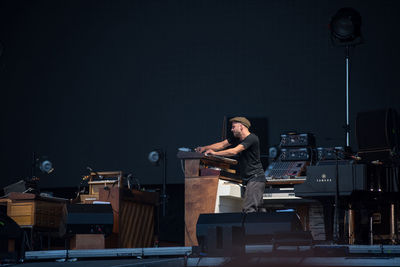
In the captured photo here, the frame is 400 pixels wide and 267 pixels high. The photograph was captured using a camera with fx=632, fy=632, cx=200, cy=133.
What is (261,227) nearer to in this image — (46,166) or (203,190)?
(203,190)

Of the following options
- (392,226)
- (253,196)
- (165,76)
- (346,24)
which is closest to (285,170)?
(253,196)

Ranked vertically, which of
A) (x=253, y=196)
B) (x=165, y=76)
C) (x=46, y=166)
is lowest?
(x=253, y=196)

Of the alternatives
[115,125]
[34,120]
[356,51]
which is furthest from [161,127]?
[356,51]

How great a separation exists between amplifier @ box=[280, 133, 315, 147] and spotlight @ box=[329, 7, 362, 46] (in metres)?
1.45

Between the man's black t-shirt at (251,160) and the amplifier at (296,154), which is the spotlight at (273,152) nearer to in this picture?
the amplifier at (296,154)

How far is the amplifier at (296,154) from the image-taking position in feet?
24.8

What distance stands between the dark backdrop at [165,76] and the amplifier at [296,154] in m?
1.57

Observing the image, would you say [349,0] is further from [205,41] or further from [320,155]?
[320,155]

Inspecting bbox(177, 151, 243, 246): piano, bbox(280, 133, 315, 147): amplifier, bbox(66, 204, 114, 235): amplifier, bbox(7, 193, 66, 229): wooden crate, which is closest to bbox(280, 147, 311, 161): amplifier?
bbox(280, 133, 315, 147): amplifier

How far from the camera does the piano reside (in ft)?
21.3

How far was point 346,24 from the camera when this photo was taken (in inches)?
316

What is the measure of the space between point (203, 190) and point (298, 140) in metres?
1.66

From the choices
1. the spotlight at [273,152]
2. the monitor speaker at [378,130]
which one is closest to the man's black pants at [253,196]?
the monitor speaker at [378,130]

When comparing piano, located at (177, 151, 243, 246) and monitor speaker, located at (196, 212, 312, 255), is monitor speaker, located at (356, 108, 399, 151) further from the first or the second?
monitor speaker, located at (196, 212, 312, 255)
